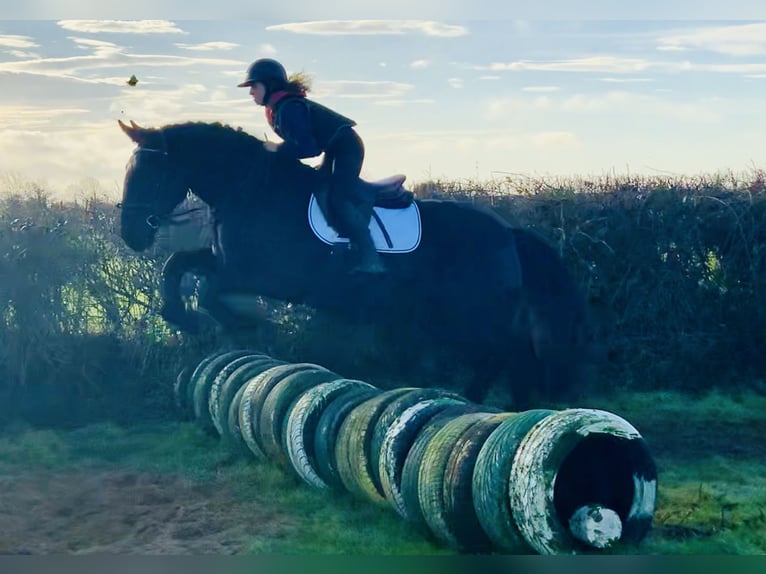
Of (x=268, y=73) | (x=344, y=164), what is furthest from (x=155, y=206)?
(x=344, y=164)

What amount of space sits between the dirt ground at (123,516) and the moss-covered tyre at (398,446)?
2.28ft

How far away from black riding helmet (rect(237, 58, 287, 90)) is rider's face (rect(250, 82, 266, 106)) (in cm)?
2

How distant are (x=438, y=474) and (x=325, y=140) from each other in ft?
6.66

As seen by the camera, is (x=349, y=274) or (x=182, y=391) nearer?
(x=349, y=274)

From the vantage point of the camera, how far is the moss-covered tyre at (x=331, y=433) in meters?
5.09

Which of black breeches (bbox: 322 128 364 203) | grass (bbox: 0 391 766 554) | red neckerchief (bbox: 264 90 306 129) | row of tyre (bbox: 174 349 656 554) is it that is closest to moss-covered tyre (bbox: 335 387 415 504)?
row of tyre (bbox: 174 349 656 554)

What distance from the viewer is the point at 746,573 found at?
4.81 meters

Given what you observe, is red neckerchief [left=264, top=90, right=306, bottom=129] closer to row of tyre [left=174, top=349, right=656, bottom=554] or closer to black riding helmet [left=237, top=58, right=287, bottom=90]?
black riding helmet [left=237, top=58, right=287, bottom=90]

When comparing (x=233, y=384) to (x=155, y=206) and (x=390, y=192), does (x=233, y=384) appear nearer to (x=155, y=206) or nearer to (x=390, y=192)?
(x=155, y=206)

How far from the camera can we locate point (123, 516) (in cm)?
523

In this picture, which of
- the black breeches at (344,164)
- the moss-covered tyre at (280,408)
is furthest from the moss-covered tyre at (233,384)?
the black breeches at (344,164)

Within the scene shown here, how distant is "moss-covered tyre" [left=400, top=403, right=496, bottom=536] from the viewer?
4531 millimetres

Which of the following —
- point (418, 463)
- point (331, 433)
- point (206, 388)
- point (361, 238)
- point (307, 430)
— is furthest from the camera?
point (206, 388)

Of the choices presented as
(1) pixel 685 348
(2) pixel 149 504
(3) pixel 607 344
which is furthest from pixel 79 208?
(1) pixel 685 348
